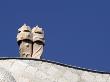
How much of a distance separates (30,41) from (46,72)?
1089 mm

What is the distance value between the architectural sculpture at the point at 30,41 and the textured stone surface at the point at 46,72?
47 cm

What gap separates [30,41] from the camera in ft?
60.8

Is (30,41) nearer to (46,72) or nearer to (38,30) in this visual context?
(38,30)

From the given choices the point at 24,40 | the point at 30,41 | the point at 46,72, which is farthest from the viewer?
the point at 30,41

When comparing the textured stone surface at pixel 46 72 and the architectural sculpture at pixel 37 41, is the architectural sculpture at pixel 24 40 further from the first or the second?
the textured stone surface at pixel 46 72

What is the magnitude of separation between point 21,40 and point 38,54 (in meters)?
0.53

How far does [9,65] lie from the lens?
1772 cm

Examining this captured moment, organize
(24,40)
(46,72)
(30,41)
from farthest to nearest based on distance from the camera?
(30,41), (24,40), (46,72)

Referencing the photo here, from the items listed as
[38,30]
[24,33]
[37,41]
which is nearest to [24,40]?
[24,33]

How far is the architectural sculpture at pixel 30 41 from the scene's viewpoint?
60.2 feet

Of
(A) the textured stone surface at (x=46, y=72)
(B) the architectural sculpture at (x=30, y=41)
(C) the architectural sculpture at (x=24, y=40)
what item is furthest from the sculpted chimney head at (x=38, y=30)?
(A) the textured stone surface at (x=46, y=72)

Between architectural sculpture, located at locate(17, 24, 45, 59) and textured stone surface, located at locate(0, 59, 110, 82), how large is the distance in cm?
47

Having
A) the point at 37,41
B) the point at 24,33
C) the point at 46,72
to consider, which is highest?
the point at 24,33

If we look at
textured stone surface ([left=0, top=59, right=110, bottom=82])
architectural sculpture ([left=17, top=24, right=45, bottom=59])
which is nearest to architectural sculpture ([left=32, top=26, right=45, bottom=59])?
architectural sculpture ([left=17, top=24, right=45, bottom=59])
